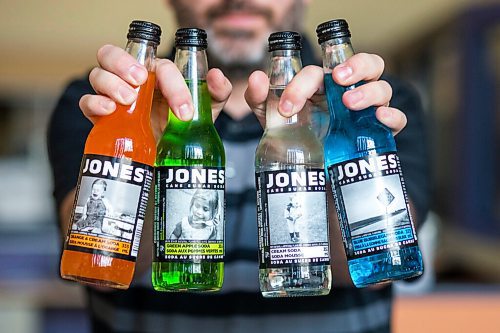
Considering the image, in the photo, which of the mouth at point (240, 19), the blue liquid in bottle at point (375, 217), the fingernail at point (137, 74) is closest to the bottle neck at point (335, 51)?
the blue liquid in bottle at point (375, 217)

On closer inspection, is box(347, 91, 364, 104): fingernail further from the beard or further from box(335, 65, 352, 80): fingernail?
the beard

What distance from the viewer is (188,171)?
825 millimetres

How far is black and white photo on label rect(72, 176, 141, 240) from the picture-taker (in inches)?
31.3

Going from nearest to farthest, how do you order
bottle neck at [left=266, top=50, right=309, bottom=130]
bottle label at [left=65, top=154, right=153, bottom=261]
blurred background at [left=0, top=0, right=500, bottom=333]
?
bottle label at [left=65, top=154, right=153, bottom=261]
bottle neck at [left=266, top=50, right=309, bottom=130]
blurred background at [left=0, top=0, right=500, bottom=333]

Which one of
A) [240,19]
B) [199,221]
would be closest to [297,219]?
[199,221]

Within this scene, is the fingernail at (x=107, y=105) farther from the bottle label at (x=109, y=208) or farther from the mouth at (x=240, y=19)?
the mouth at (x=240, y=19)

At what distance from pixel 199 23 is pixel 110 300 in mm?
537

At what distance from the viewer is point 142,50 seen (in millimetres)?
886

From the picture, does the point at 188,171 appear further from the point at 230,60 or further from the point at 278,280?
the point at 230,60

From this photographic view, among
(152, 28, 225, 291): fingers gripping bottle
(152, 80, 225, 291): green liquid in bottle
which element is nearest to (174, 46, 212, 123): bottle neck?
(152, 28, 225, 291): fingers gripping bottle

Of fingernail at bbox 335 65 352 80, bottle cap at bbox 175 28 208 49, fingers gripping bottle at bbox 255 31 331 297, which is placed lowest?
fingers gripping bottle at bbox 255 31 331 297

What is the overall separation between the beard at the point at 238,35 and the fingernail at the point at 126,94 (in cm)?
39

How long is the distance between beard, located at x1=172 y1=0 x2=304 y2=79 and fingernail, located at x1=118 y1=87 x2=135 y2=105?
0.39 meters

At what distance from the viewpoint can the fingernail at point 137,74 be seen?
2.78 ft
